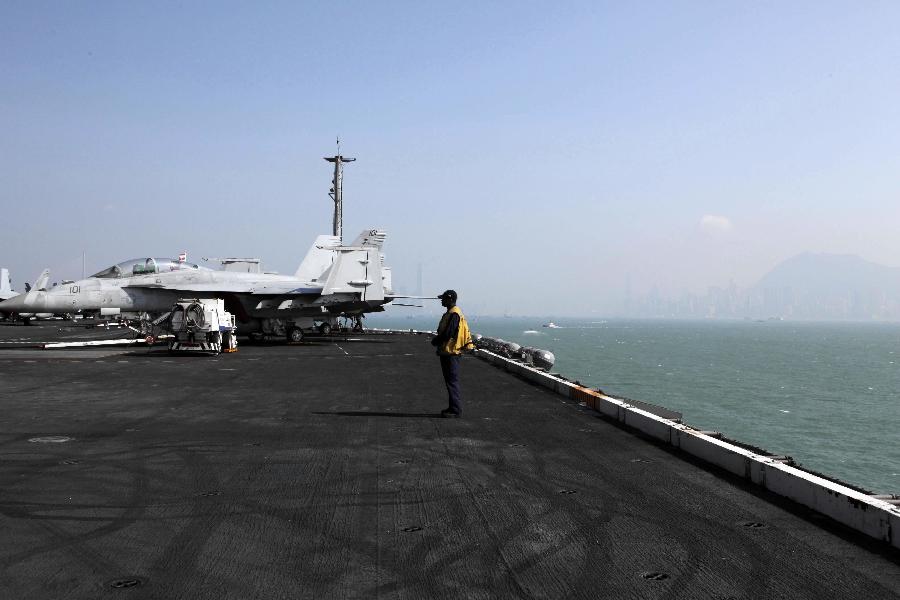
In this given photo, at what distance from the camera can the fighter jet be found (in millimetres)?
26734

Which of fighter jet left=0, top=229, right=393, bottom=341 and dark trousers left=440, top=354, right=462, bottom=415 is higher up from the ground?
fighter jet left=0, top=229, right=393, bottom=341

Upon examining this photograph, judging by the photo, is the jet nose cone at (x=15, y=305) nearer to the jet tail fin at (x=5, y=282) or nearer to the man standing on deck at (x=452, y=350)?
the man standing on deck at (x=452, y=350)

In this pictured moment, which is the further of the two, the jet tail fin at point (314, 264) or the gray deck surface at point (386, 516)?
the jet tail fin at point (314, 264)

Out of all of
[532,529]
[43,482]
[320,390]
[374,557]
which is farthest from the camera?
[320,390]

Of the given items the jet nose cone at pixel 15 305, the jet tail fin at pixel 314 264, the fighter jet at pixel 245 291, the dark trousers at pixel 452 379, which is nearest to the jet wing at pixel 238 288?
the fighter jet at pixel 245 291

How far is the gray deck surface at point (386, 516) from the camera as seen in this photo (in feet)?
13.6

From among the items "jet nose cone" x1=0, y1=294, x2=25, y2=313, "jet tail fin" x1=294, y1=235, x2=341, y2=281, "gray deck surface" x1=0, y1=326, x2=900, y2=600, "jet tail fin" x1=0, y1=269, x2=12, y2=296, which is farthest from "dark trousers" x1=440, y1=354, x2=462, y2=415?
"jet tail fin" x1=0, y1=269, x2=12, y2=296

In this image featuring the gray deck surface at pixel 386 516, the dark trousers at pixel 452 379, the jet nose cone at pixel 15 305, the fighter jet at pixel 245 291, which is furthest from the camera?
the fighter jet at pixel 245 291

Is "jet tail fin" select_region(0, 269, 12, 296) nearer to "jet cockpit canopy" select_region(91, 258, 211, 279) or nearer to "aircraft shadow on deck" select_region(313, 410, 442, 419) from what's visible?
"jet cockpit canopy" select_region(91, 258, 211, 279)

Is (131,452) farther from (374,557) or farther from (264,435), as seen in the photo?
(374,557)

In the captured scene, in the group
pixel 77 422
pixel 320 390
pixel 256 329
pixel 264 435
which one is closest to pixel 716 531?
pixel 264 435

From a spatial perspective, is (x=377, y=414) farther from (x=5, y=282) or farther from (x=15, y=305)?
(x=5, y=282)

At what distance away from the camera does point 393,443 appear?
877 cm

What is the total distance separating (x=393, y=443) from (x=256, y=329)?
26.0m
